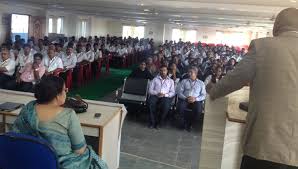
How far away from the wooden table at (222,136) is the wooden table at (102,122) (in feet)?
3.28

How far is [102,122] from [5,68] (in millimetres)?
4130

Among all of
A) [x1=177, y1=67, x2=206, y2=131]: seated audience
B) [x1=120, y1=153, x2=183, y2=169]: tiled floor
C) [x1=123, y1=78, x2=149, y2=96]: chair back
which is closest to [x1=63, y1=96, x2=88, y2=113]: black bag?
[x1=120, y1=153, x2=183, y2=169]: tiled floor

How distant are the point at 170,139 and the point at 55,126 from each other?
3.39 m

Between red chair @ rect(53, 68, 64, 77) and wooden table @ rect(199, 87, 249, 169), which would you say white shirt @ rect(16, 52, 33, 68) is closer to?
red chair @ rect(53, 68, 64, 77)

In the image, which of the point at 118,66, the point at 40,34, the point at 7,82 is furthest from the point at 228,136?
the point at 40,34

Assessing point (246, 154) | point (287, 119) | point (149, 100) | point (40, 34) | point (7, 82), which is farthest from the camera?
point (40, 34)

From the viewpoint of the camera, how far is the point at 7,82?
257 inches

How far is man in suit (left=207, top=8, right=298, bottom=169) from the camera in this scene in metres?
1.58

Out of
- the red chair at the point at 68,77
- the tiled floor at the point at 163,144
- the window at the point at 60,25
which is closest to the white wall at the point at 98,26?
the window at the point at 60,25

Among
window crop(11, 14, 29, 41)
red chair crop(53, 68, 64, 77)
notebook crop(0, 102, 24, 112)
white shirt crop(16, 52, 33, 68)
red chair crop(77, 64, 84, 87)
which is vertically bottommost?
red chair crop(77, 64, 84, 87)

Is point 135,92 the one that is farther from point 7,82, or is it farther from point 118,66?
point 118,66

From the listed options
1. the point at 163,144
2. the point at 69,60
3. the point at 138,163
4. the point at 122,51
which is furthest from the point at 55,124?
the point at 122,51

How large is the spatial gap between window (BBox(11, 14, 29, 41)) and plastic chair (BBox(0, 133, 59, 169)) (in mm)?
11509

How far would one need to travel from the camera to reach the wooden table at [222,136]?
217 cm
